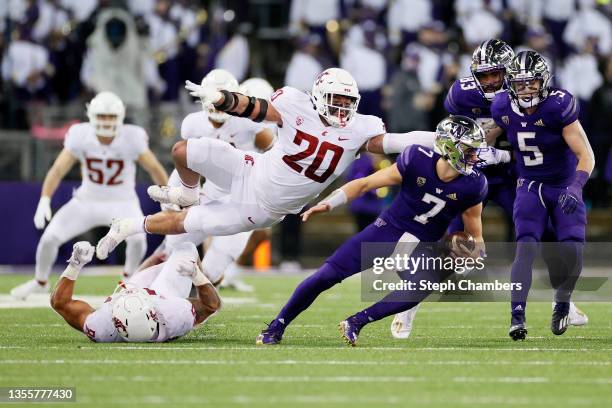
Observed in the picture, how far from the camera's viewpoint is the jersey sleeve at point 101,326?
25.1ft

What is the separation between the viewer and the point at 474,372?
21.9 feet

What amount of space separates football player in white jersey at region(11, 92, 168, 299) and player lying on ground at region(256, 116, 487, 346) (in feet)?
11.8

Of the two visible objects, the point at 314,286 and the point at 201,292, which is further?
the point at 201,292

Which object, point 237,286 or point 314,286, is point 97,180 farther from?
point 314,286

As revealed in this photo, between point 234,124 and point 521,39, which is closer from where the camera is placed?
point 234,124

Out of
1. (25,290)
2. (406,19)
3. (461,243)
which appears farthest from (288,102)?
(406,19)

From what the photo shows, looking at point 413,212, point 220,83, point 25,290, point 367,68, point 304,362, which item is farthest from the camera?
point 367,68

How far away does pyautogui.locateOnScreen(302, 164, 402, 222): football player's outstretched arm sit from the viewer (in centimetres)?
747

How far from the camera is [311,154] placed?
8.05 metres

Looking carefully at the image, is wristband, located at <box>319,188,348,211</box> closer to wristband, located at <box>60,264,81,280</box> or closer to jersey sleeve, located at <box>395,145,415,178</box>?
jersey sleeve, located at <box>395,145,415,178</box>

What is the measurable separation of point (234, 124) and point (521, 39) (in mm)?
7976

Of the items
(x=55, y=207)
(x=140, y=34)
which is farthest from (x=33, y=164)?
(x=140, y=34)

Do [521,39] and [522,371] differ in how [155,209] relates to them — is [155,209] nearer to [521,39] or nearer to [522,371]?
[521,39]

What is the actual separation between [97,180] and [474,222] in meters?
4.26
